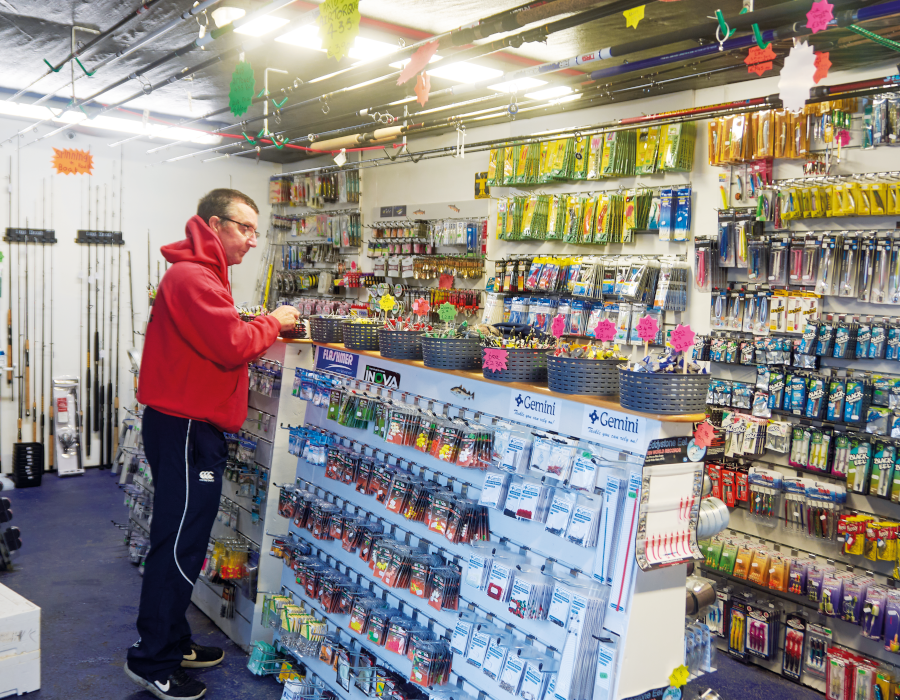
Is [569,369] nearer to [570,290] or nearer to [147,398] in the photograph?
A: [147,398]

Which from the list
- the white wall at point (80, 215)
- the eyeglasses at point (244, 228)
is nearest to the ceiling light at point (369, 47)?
the eyeglasses at point (244, 228)

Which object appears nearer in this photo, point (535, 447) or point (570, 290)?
point (535, 447)

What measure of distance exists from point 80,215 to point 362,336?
207 inches

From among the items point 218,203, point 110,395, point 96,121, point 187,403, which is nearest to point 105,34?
point 218,203

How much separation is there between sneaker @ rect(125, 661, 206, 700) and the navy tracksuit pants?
0.03 metres

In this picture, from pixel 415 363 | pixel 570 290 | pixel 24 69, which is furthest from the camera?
pixel 24 69

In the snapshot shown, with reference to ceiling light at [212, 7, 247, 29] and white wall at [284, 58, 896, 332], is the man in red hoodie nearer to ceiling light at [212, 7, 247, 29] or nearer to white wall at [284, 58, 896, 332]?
ceiling light at [212, 7, 247, 29]

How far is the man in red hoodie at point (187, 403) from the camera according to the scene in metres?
2.96

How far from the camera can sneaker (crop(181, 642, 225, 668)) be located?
3.45 metres

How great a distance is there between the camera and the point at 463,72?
485cm

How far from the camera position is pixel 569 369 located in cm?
223

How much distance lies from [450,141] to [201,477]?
4.21 meters

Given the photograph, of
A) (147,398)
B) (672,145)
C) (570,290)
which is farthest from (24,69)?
(672,145)

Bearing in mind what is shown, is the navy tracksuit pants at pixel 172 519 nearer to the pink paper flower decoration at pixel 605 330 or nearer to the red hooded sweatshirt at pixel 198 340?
the red hooded sweatshirt at pixel 198 340
